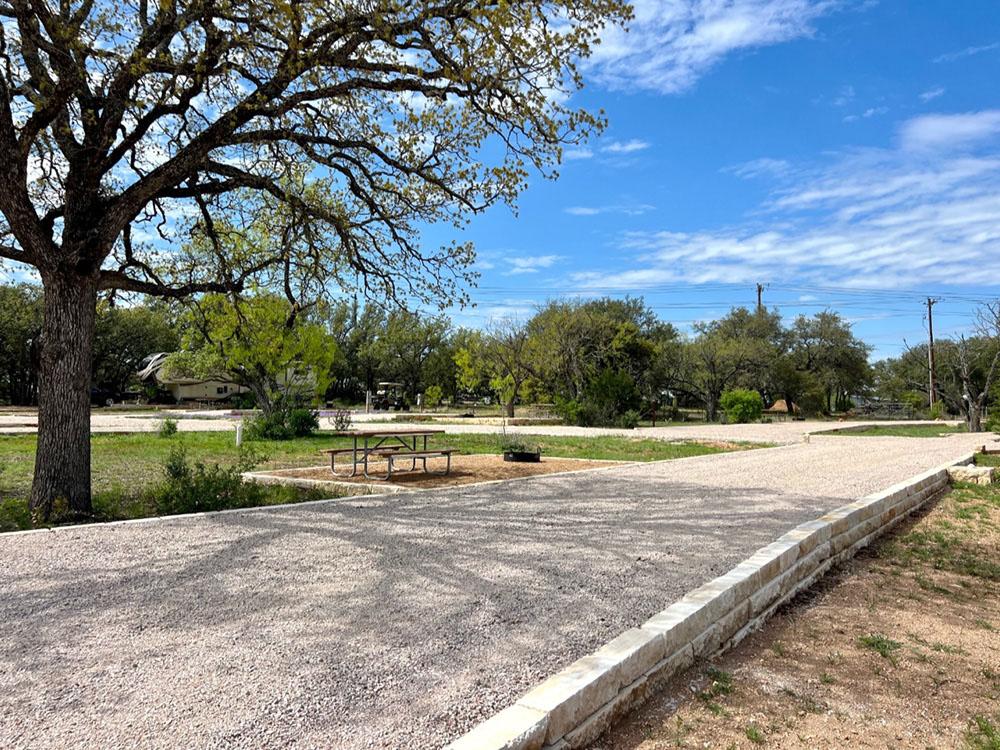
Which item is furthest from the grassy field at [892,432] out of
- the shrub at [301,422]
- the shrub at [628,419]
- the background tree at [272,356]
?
the background tree at [272,356]

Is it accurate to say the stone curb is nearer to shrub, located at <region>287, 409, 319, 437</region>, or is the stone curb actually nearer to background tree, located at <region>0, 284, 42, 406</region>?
shrub, located at <region>287, 409, 319, 437</region>

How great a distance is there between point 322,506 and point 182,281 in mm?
4852

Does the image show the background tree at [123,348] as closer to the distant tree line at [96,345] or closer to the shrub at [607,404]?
the distant tree line at [96,345]

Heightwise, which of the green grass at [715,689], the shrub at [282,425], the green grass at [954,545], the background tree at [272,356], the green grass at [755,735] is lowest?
the green grass at [954,545]

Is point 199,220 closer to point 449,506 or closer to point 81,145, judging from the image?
point 81,145

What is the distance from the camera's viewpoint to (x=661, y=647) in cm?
349

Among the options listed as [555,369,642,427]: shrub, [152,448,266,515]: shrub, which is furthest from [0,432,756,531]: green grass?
[555,369,642,427]: shrub

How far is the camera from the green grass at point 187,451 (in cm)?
888

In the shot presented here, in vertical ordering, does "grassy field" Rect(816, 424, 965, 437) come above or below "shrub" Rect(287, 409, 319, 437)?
below

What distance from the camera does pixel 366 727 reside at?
8.46 feet

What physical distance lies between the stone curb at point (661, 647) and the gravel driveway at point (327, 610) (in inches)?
7.2

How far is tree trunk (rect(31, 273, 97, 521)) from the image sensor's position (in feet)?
23.1

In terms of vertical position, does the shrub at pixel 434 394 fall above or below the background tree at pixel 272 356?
below

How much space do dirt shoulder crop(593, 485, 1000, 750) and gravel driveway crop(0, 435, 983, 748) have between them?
53 cm
